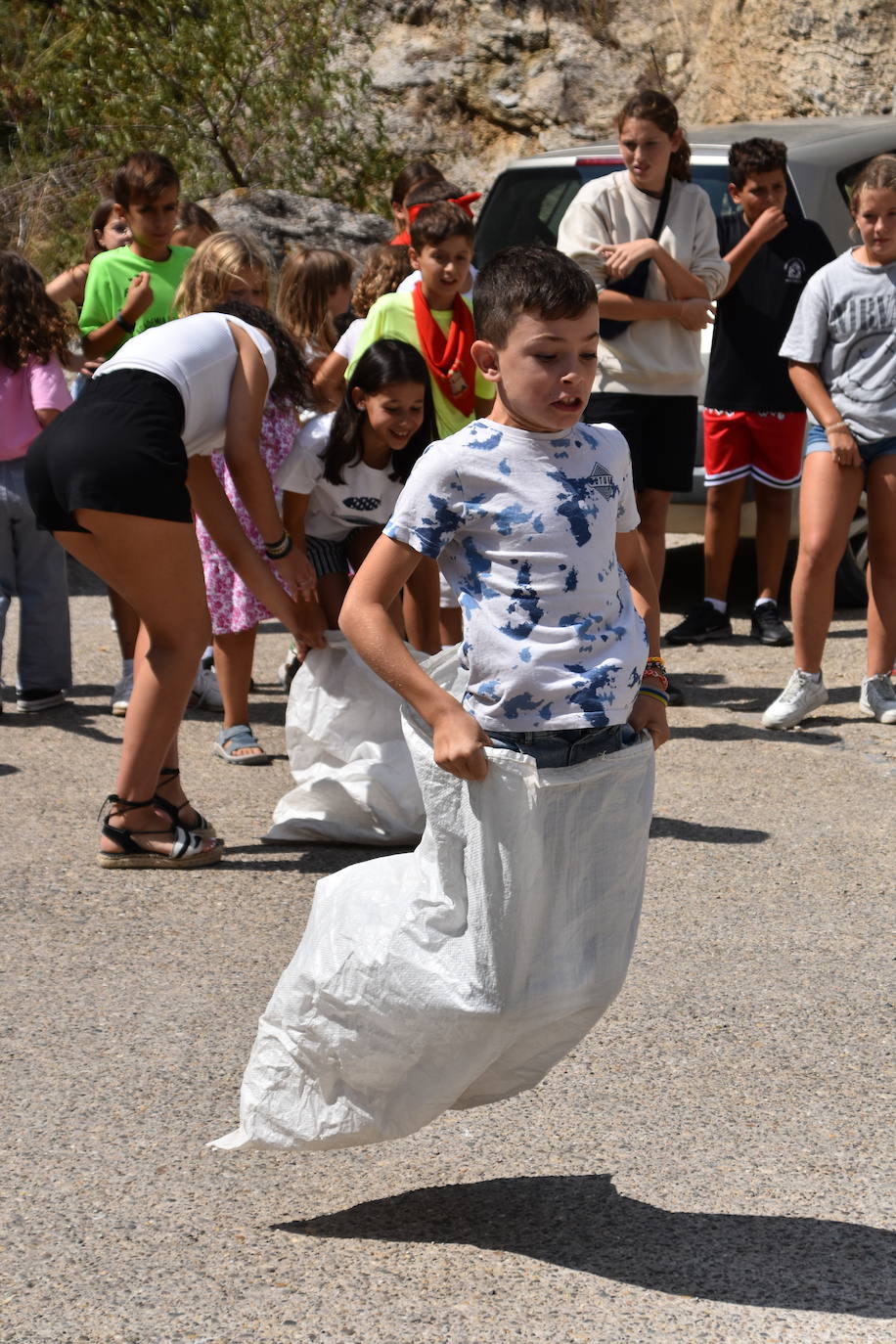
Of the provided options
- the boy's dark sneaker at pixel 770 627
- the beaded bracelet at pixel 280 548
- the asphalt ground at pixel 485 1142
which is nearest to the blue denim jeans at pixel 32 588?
the asphalt ground at pixel 485 1142

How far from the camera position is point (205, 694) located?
6.80 m

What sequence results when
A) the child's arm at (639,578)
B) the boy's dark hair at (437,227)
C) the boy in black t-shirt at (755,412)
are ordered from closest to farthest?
the child's arm at (639,578) < the boy's dark hair at (437,227) < the boy in black t-shirt at (755,412)

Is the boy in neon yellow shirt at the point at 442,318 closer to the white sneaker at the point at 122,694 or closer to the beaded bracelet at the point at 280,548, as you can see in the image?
the beaded bracelet at the point at 280,548

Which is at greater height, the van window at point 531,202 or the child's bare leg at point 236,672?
the van window at point 531,202

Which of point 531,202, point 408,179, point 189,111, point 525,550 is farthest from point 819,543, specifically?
point 189,111

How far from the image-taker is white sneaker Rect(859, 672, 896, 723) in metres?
6.47

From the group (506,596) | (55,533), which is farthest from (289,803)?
(506,596)

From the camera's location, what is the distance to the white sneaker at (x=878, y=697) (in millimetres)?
6473

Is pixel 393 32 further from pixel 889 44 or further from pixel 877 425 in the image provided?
pixel 877 425

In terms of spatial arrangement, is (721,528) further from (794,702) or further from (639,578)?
(639,578)

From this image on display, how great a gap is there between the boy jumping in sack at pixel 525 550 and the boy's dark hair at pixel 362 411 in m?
2.22

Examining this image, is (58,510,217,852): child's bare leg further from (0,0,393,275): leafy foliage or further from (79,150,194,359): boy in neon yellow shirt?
(0,0,393,275): leafy foliage

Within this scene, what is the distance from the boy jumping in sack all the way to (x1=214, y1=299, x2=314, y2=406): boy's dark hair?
260 cm

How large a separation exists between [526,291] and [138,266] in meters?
4.46
